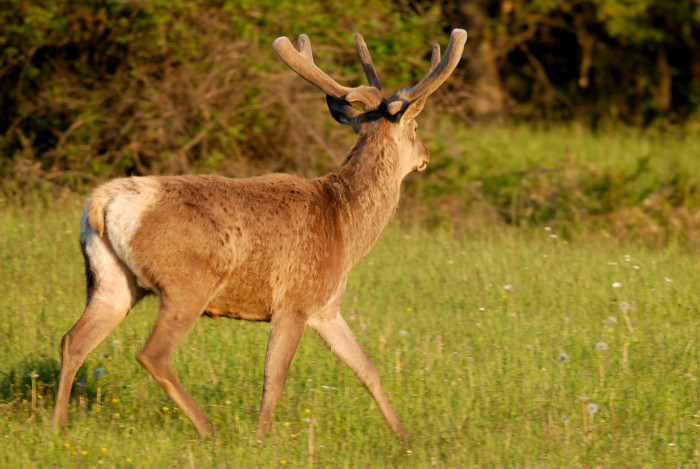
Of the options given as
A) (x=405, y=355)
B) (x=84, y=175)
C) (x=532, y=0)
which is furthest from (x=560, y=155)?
(x=405, y=355)

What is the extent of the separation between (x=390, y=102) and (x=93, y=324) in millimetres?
2191

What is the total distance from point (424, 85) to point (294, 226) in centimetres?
128

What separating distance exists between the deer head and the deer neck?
0.08 m

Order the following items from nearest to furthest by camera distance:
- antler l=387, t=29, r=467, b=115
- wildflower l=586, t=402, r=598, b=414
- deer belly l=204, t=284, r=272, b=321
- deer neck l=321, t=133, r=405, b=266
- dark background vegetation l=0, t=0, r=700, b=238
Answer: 1. deer belly l=204, t=284, r=272, b=321
2. wildflower l=586, t=402, r=598, b=414
3. deer neck l=321, t=133, r=405, b=266
4. antler l=387, t=29, r=467, b=115
5. dark background vegetation l=0, t=0, r=700, b=238

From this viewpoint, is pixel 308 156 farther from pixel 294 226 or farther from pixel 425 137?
pixel 294 226

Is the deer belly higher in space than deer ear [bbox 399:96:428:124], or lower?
lower

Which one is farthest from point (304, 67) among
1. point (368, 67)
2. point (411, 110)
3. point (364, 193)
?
point (364, 193)

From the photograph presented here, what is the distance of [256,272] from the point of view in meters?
5.46

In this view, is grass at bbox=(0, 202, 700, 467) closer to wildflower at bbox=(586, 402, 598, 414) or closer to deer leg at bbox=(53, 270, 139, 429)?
wildflower at bbox=(586, 402, 598, 414)

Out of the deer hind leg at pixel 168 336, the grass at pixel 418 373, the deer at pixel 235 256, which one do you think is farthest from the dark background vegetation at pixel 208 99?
the deer hind leg at pixel 168 336

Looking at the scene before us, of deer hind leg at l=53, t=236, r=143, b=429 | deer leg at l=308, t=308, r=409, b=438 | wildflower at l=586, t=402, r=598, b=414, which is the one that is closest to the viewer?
deer hind leg at l=53, t=236, r=143, b=429

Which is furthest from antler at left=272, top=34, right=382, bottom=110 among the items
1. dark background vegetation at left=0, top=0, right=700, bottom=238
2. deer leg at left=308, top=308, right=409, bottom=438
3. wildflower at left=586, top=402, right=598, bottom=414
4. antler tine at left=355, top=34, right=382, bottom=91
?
dark background vegetation at left=0, top=0, right=700, bottom=238

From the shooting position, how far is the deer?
5.19 meters

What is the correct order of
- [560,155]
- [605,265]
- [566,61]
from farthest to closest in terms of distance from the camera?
[566,61] < [560,155] < [605,265]
